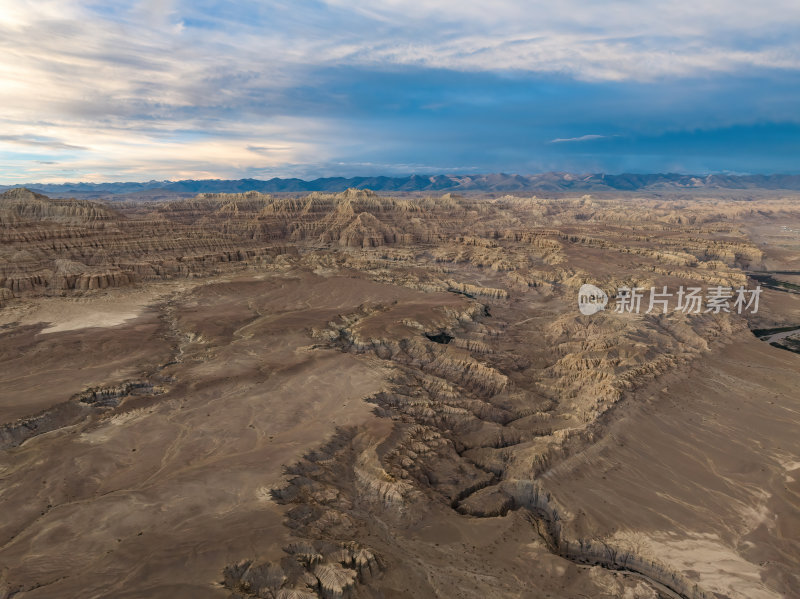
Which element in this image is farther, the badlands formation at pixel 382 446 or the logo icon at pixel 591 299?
the logo icon at pixel 591 299

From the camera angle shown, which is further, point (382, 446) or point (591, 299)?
point (591, 299)

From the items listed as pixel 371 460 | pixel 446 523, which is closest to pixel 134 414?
pixel 371 460

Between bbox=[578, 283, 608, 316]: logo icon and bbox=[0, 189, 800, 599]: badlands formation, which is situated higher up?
bbox=[578, 283, 608, 316]: logo icon

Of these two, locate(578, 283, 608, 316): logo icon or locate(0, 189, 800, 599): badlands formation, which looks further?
locate(578, 283, 608, 316): logo icon

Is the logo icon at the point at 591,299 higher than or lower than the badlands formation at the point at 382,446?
higher
